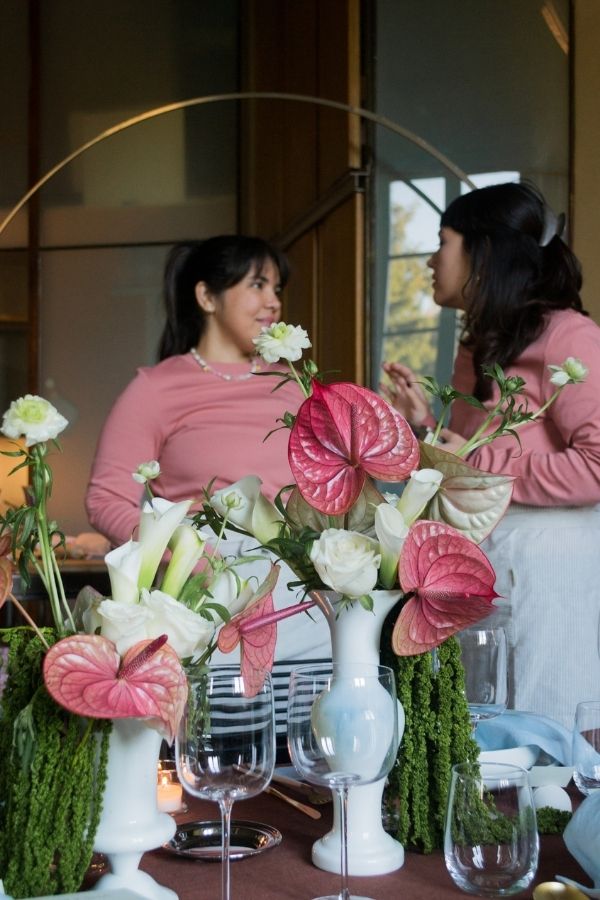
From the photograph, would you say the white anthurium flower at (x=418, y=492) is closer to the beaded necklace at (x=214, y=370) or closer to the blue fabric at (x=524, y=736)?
the blue fabric at (x=524, y=736)

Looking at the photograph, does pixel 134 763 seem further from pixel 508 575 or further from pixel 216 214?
pixel 216 214

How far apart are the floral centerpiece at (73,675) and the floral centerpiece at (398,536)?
0.07 meters

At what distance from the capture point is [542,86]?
3.46 m

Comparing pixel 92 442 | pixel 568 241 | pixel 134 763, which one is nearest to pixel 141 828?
pixel 134 763

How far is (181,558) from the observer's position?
1000mm

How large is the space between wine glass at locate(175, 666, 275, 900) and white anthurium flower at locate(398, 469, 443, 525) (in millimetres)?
219

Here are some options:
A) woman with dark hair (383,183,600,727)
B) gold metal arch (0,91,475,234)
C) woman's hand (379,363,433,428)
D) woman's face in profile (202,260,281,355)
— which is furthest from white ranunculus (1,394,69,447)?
gold metal arch (0,91,475,234)

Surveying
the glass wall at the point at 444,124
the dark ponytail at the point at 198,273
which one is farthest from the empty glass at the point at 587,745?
the glass wall at the point at 444,124

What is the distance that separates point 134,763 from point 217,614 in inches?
6.0

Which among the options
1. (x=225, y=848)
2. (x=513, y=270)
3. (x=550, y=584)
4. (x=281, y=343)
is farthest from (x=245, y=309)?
(x=225, y=848)

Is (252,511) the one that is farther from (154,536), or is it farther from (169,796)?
(169,796)

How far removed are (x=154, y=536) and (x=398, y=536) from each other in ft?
0.69

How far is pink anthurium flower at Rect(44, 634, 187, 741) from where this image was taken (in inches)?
34.5

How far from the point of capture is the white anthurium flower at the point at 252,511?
1078 millimetres
